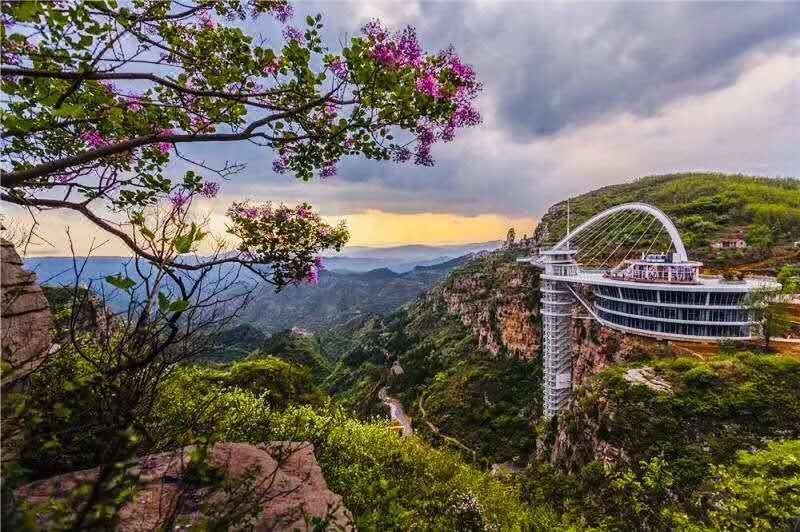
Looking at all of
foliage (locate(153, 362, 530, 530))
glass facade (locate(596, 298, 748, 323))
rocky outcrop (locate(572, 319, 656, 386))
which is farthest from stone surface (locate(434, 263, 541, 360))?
foliage (locate(153, 362, 530, 530))

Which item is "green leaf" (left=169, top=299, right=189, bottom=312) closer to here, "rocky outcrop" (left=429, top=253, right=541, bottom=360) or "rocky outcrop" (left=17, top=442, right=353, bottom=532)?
"rocky outcrop" (left=17, top=442, right=353, bottom=532)

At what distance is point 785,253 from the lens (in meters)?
45.9

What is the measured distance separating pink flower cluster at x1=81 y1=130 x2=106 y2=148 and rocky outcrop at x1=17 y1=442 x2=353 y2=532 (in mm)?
4388

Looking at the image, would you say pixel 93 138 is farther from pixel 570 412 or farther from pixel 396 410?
pixel 396 410

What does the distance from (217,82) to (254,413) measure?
7.14m

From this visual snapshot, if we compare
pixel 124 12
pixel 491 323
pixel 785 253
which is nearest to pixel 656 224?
pixel 785 253

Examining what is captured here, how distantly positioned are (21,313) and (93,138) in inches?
105

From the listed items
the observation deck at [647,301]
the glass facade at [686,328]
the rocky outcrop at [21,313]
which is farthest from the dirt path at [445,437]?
the rocky outcrop at [21,313]

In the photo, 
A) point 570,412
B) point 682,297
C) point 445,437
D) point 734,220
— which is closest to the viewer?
point 570,412

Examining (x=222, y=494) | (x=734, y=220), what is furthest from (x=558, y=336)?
(x=734, y=220)

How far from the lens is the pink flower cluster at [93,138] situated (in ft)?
18.0

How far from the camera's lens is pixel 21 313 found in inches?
170

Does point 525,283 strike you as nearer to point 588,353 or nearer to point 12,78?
point 588,353

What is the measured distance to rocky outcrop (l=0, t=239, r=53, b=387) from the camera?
4.12 meters
